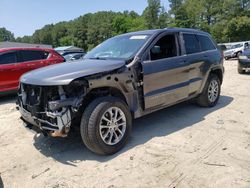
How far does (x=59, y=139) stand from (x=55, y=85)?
144 centimetres

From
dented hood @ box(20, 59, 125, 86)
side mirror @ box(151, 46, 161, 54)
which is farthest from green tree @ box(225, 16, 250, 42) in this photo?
dented hood @ box(20, 59, 125, 86)

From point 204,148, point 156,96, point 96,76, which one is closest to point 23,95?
point 96,76

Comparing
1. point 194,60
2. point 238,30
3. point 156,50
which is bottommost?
point 194,60

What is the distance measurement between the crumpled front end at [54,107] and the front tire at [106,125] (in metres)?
0.22

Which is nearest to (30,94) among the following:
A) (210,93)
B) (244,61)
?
(210,93)

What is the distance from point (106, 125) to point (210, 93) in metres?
3.27

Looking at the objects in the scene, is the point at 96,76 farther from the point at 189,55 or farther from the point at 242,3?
the point at 242,3

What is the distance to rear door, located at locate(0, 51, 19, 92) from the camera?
812 centimetres

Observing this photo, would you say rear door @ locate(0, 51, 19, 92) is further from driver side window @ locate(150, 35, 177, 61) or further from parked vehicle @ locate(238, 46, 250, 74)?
parked vehicle @ locate(238, 46, 250, 74)

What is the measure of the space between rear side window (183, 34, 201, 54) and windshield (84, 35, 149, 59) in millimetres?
1112

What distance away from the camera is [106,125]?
3967 millimetres

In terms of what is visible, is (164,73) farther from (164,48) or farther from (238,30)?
(238,30)

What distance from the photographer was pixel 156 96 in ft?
15.3

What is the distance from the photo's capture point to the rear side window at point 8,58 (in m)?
8.22
